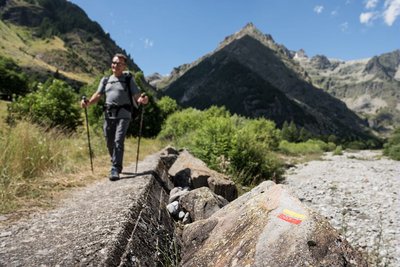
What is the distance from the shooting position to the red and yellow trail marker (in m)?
3.72

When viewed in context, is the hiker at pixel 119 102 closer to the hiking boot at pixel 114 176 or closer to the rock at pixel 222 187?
the hiking boot at pixel 114 176

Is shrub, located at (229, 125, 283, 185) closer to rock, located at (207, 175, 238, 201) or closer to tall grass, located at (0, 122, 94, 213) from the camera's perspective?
rock, located at (207, 175, 238, 201)

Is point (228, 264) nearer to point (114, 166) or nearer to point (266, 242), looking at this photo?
point (266, 242)

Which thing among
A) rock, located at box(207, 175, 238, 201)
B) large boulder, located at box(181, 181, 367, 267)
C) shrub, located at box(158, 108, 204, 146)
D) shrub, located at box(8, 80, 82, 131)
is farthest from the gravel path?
shrub, located at box(8, 80, 82, 131)

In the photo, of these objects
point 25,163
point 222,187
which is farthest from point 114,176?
point 222,187

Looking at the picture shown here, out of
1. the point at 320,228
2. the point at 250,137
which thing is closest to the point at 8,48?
the point at 250,137

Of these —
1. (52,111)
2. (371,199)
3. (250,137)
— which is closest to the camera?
(371,199)

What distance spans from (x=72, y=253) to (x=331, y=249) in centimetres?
243

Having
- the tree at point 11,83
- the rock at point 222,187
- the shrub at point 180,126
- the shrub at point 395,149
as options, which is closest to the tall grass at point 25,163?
Result: the rock at point 222,187

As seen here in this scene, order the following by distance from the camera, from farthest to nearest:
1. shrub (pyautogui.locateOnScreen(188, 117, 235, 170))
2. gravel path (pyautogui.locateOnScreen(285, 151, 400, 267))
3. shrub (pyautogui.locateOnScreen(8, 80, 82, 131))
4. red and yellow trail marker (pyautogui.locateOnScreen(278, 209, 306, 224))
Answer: shrub (pyautogui.locateOnScreen(8, 80, 82, 131)) → shrub (pyautogui.locateOnScreen(188, 117, 235, 170)) → gravel path (pyautogui.locateOnScreen(285, 151, 400, 267)) → red and yellow trail marker (pyautogui.locateOnScreen(278, 209, 306, 224))

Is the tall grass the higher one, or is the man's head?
the man's head

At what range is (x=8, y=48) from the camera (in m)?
179

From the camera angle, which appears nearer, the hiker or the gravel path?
the hiker

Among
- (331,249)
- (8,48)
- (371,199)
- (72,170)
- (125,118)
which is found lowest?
(371,199)
